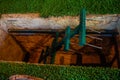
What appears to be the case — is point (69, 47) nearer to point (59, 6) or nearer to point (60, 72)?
point (59, 6)

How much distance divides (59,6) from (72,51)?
863 millimetres

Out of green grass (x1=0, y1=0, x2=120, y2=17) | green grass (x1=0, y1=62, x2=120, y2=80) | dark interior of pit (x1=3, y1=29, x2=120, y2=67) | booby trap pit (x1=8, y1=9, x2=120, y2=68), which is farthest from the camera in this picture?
dark interior of pit (x1=3, y1=29, x2=120, y2=67)

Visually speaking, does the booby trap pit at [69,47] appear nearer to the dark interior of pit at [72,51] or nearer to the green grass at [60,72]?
the dark interior of pit at [72,51]

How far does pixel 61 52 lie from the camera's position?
3477 mm

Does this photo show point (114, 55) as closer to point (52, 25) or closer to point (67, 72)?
point (52, 25)

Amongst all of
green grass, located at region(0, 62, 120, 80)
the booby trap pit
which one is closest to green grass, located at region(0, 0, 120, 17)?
the booby trap pit

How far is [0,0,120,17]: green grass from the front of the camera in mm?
2758

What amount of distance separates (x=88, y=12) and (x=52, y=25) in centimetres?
56

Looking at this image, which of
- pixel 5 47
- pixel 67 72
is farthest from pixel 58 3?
pixel 67 72

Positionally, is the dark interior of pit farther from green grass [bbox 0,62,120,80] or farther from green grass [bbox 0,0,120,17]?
green grass [bbox 0,62,120,80]

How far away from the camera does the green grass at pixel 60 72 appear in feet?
6.62

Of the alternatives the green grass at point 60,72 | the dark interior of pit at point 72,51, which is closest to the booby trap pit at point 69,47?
the dark interior of pit at point 72,51

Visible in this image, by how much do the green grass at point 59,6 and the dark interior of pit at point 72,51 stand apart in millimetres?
401

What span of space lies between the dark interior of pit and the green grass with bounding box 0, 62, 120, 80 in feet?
3.31
